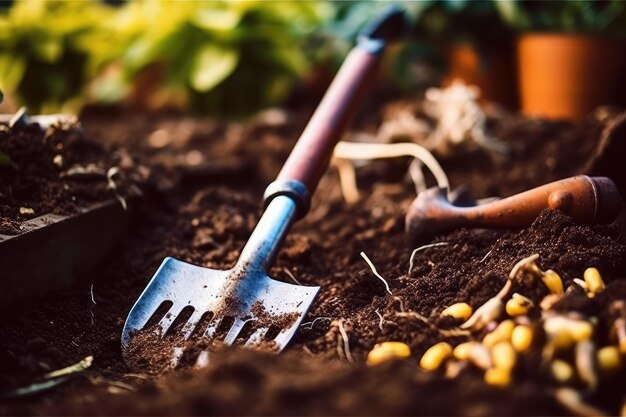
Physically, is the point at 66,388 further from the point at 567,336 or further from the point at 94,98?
the point at 94,98

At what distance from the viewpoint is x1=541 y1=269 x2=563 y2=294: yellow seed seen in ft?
4.04

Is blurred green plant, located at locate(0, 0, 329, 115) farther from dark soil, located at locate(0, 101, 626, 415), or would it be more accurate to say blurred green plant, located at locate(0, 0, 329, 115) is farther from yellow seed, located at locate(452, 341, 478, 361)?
yellow seed, located at locate(452, 341, 478, 361)

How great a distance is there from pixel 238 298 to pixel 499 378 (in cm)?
63

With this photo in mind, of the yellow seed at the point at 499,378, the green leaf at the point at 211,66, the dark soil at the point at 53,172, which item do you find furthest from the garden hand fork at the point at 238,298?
the green leaf at the point at 211,66

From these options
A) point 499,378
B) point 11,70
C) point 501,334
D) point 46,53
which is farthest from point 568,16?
point 11,70

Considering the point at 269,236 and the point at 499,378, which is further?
the point at 269,236

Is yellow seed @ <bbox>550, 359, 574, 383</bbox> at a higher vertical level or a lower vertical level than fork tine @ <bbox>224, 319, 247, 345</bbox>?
higher

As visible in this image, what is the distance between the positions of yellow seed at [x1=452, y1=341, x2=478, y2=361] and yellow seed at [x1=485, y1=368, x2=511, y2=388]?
7 centimetres

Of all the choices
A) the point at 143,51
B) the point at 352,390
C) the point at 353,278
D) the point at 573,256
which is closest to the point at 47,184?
the point at 353,278

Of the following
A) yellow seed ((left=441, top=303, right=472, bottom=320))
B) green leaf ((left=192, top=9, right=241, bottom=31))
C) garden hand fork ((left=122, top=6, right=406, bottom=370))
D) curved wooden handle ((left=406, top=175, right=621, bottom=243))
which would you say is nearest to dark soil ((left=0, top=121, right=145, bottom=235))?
garden hand fork ((left=122, top=6, right=406, bottom=370))

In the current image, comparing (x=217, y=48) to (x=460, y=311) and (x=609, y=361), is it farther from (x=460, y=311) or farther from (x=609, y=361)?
(x=609, y=361)

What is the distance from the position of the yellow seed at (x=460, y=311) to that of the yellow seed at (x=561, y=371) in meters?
0.25

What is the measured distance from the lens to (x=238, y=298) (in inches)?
57.0

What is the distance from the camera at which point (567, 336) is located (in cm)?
103
